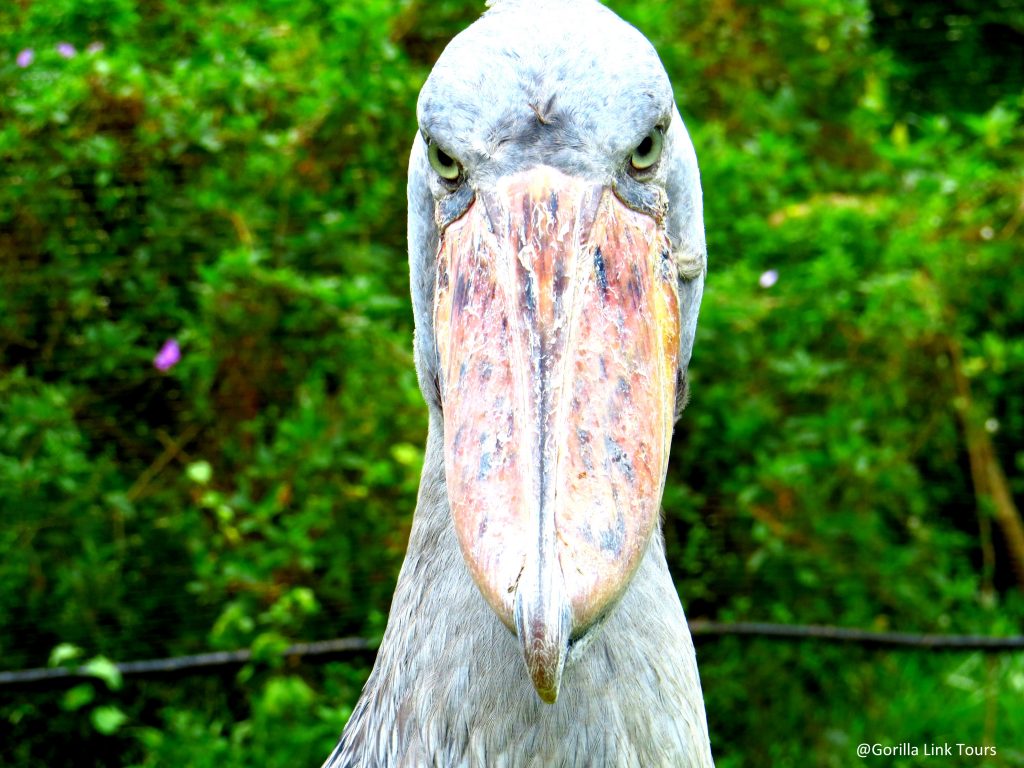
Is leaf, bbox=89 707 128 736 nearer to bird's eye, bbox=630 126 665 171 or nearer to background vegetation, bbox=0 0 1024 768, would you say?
background vegetation, bbox=0 0 1024 768

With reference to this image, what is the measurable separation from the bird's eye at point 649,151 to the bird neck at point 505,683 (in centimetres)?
48

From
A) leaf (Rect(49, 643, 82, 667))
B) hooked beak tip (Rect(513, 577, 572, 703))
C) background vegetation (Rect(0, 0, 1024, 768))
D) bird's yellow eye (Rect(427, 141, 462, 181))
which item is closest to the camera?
hooked beak tip (Rect(513, 577, 572, 703))

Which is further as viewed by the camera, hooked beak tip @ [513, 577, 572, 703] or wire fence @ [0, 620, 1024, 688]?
wire fence @ [0, 620, 1024, 688]

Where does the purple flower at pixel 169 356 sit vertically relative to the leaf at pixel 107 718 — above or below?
above

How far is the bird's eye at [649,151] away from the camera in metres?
1.48

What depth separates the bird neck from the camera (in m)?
1.56

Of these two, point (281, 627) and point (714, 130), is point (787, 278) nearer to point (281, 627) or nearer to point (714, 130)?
point (714, 130)

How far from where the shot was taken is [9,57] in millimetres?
3430

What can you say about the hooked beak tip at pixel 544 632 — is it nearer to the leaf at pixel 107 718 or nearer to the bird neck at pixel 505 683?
the bird neck at pixel 505 683

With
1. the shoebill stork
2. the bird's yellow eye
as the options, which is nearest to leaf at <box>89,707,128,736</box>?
the shoebill stork

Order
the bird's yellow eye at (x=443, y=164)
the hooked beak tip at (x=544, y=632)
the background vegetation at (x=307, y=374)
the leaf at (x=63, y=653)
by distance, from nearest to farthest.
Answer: the hooked beak tip at (x=544, y=632)
the bird's yellow eye at (x=443, y=164)
the leaf at (x=63, y=653)
the background vegetation at (x=307, y=374)

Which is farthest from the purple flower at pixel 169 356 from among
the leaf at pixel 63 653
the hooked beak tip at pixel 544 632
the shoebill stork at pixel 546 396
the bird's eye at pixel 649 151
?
the hooked beak tip at pixel 544 632

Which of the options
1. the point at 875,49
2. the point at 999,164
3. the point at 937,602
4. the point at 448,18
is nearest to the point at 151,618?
the point at 448,18

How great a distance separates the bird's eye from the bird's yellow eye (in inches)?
8.5
